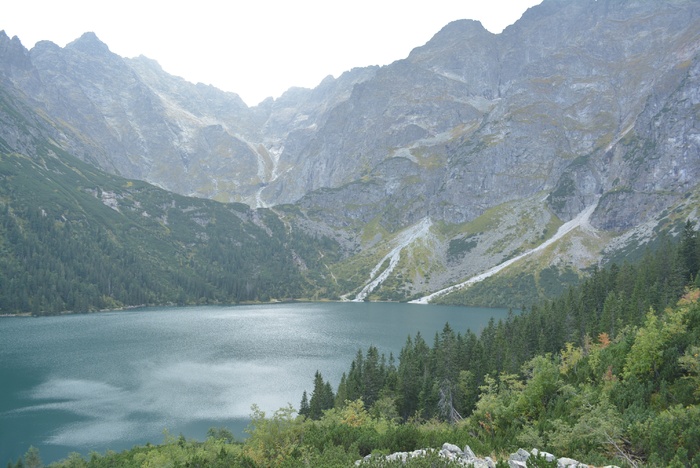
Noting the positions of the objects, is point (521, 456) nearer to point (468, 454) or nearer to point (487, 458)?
point (487, 458)

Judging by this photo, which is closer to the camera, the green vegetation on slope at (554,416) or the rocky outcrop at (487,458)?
the rocky outcrop at (487,458)

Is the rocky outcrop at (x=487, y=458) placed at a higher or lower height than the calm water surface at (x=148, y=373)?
higher

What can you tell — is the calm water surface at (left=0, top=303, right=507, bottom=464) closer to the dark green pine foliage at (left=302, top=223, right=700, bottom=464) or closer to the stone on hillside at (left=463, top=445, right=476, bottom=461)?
the dark green pine foliage at (left=302, top=223, right=700, bottom=464)

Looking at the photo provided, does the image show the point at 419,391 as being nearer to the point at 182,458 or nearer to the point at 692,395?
the point at 182,458

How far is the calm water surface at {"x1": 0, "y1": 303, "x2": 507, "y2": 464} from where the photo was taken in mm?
73438

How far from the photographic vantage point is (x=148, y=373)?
344 feet

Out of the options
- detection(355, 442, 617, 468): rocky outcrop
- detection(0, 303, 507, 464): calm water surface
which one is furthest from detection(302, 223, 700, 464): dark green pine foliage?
detection(0, 303, 507, 464): calm water surface

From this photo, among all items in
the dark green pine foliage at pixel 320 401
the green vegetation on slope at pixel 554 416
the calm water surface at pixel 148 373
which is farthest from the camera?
the dark green pine foliage at pixel 320 401

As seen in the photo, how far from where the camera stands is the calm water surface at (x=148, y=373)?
73438 mm

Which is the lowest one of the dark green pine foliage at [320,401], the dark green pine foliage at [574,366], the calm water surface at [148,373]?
the calm water surface at [148,373]

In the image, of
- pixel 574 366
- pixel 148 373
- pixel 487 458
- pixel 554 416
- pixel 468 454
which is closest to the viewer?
pixel 487 458

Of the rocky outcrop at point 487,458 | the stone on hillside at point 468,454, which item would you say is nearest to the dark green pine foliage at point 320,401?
the stone on hillside at point 468,454

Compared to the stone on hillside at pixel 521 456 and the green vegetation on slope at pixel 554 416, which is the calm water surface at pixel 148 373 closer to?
the green vegetation on slope at pixel 554 416

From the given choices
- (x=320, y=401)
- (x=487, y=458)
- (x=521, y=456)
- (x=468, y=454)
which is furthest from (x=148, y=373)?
(x=521, y=456)
